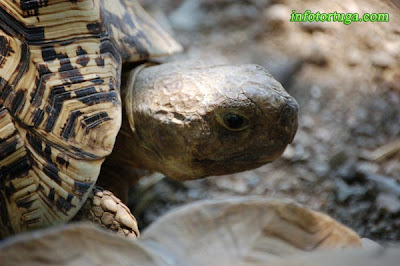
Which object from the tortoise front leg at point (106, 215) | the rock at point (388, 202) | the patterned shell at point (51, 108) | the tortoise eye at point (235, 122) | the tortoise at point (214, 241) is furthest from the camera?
the rock at point (388, 202)

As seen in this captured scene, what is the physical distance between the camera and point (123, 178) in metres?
2.71

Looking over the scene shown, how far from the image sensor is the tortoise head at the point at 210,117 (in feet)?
7.16

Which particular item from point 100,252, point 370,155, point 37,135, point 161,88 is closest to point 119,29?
point 161,88

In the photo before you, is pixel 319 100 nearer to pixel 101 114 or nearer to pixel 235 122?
pixel 235 122

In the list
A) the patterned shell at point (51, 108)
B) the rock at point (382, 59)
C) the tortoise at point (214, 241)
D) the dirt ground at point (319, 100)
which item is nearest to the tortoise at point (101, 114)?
the patterned shell at point (51, 108)

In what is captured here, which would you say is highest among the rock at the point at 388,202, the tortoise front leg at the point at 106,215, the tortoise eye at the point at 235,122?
the tortoise eye at the point at 235,122

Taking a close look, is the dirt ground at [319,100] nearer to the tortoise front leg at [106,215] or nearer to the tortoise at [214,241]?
the tortoise front leg at [106,215]

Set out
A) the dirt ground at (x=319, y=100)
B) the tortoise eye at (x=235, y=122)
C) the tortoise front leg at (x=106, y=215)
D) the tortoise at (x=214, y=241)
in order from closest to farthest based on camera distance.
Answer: the tortoise at (x=214, y=241) < the tortoise front leg at (x=106, y=215) < the tortoise eye at (x=235, y=122) < the dirt ground at (x=319, y=100)

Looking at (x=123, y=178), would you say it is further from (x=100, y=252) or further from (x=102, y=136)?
(x=100, y=252)

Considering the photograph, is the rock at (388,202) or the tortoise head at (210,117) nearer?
the tortoise head at (210,117)

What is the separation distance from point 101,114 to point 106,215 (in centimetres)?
41

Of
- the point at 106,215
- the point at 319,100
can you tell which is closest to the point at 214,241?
the point at 106,215

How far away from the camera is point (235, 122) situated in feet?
7.25

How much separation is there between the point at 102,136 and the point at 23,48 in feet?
1.48
